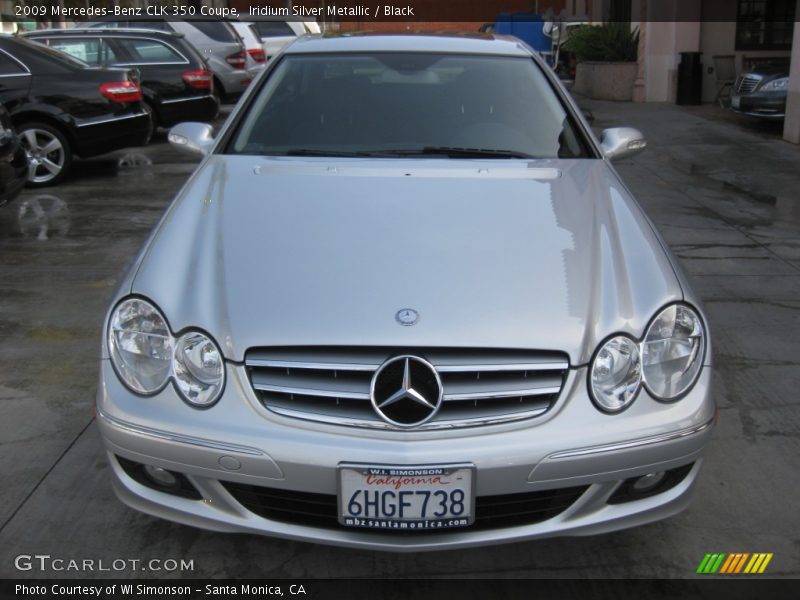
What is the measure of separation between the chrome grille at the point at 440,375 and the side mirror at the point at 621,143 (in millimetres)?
1861

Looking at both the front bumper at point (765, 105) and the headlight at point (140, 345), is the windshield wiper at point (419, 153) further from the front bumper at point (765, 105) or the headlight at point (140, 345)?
the front bumper at point (765, 105)

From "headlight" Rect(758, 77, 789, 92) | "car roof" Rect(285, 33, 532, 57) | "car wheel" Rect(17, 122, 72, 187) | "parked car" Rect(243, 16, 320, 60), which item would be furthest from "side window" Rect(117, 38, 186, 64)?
"car roof" Rect(285, 33, 532, 57)

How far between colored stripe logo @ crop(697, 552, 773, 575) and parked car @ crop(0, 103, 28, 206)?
5.80 meters

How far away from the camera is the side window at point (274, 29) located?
2048 cm

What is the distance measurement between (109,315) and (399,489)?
1043 mm

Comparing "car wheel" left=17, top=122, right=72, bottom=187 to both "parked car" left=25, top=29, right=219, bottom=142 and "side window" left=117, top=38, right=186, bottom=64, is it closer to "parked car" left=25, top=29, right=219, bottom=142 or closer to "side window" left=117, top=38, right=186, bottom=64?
"parked car" left=25, top=29, right=219, bottom=142

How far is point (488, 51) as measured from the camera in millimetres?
4375

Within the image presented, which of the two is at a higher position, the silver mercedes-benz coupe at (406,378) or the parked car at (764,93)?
the silver mercedes-benz coupe at (406,378)

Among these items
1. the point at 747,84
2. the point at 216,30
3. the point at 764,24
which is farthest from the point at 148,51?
the point at 764,24

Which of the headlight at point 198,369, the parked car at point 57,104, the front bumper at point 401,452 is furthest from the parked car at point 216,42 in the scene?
the front bumper at point 401,452

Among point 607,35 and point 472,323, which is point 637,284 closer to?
point 472,323

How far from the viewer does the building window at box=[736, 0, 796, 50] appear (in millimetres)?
17125

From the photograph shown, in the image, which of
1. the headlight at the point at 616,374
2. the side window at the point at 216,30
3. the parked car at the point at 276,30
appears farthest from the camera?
the parked car at the point at 276,30

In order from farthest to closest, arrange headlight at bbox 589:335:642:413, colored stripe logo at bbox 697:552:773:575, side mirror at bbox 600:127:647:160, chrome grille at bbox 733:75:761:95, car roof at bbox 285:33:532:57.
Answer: chrome grille at bbox 733:75:761:95
car roof at bbox 285:33:532:57
side mirror at bbox 600:127:647:160
colored stripe logo at bbox 697:552:773:575
headlight at bbox 589:335:642:413
